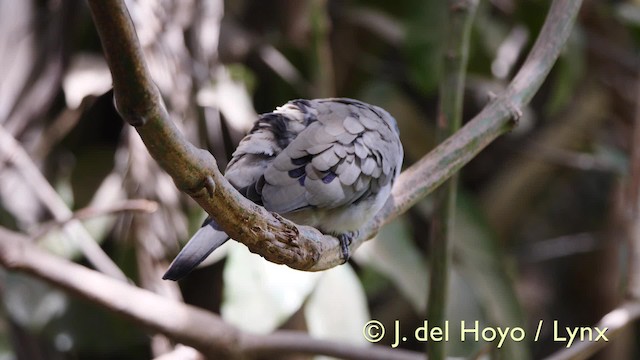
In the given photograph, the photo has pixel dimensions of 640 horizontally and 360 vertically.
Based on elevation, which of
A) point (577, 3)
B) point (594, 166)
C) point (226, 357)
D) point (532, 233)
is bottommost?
point (226, 357)

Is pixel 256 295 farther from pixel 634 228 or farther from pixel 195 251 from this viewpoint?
pixel 634 228

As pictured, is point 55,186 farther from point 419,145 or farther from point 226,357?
point 419,145

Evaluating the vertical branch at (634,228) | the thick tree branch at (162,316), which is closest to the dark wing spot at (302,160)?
the thick tree branch at (162,316)

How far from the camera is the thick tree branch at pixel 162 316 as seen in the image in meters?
1.58

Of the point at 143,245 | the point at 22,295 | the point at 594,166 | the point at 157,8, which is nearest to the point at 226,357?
the point at 143,245

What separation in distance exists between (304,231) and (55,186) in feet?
5.09

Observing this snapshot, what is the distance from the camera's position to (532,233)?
4152 mm

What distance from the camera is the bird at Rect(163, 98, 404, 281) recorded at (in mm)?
1244

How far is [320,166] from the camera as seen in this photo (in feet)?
4.22

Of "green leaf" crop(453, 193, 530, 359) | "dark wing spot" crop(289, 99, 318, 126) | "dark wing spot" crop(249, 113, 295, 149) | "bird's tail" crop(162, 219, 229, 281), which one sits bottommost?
"bird's tail" crop(162, 219, 229, 281)

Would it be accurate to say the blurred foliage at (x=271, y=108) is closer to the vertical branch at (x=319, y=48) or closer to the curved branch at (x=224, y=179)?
the vertical branch at (x=319, y=48)

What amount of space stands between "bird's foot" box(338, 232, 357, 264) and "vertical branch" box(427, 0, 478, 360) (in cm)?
29

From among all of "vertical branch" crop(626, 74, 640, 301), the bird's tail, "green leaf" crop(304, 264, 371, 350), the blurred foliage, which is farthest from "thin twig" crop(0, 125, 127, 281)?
"vertical branch" crop(626, 74, 640, 301)

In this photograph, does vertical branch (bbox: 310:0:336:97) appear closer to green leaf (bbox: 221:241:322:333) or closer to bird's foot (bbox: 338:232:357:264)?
green leaf (bbox: 221:241:322:333)
